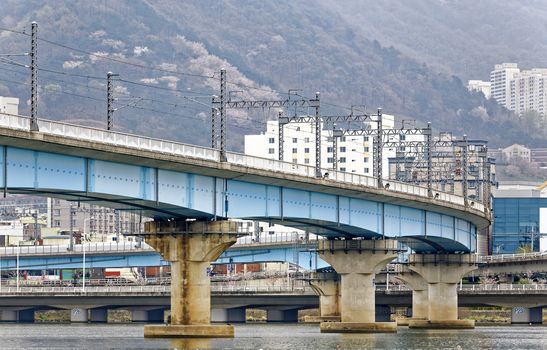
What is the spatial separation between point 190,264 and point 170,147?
10287mm

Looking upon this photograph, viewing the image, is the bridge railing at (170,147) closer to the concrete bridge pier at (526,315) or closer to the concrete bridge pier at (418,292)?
the concrete bridge pier at (418,292)

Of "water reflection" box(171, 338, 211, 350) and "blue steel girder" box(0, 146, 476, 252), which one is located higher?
"blue steel girder" box(0, 146, 476, 252)

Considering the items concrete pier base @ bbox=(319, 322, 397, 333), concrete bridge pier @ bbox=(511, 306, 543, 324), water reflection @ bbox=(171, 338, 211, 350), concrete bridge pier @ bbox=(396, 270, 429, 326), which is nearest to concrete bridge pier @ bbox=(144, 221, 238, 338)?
water reflection @ bbox=(171, 338, 211, 350)

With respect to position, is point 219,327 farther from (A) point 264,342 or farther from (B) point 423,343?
(B) point 423,343

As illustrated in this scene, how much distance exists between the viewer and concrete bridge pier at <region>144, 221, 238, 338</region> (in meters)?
114

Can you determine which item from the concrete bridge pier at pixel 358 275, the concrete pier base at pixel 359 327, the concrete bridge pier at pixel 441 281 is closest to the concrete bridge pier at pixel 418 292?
the concrete bridge pier at pixel 441 281

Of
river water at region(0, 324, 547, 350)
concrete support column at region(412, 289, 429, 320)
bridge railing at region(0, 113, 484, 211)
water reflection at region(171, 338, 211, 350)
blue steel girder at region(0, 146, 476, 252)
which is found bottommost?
river water at region(0, 324, 547, 350)

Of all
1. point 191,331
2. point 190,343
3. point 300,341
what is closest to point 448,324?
point 300,341

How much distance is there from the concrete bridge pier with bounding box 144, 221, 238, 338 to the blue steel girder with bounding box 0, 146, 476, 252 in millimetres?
1009

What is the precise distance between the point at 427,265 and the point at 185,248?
5651cm

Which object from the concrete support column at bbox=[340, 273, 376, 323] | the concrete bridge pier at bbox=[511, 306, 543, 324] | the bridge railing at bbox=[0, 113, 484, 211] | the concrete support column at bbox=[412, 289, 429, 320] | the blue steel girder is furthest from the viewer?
the concrete bridge pier at bbox=[511, 306, 543, 324]

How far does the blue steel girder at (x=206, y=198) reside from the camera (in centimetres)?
9794

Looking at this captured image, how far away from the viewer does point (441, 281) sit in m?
166

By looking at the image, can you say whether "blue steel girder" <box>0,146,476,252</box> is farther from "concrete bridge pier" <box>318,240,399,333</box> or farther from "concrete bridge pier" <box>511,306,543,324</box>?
"concrete bridge pier" <box>511,306,543,324</box>
